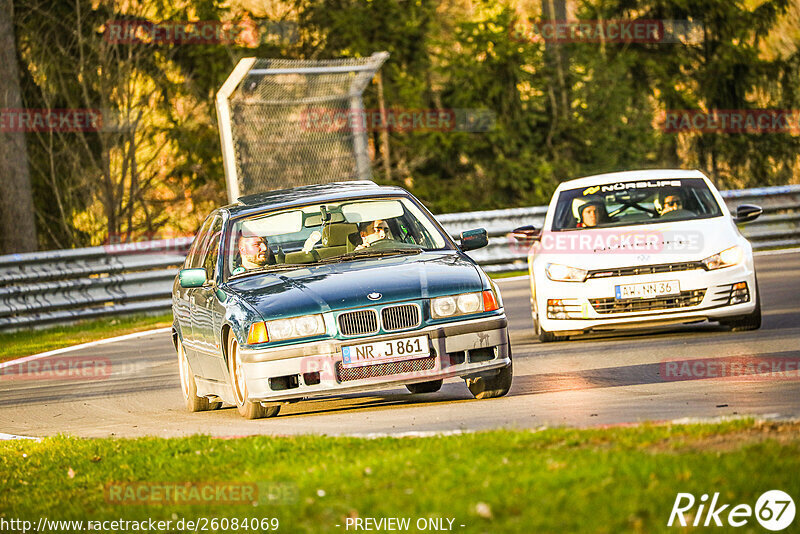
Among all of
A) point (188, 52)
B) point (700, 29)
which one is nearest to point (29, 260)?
point (188, 52)

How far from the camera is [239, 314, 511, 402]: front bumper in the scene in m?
9.11

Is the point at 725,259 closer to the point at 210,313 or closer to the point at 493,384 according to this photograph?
the point at 493,384

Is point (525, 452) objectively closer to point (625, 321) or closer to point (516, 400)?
point (516, 400)

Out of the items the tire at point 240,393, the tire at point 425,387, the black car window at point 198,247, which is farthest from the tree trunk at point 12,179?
the tire at point 240,393

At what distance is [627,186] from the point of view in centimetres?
1373

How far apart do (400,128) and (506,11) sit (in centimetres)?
370

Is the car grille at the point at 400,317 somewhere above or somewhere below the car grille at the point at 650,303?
above

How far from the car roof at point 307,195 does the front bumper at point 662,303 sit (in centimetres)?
241

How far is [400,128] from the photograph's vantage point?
34031 mm

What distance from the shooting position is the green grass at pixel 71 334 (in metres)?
17.6

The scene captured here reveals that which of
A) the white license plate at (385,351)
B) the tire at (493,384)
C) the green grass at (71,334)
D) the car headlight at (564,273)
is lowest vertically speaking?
the green grass at (71,334)

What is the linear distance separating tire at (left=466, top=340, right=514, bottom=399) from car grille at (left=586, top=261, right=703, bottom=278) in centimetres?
285

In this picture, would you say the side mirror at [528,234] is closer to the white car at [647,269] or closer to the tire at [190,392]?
the white car at [647,269]

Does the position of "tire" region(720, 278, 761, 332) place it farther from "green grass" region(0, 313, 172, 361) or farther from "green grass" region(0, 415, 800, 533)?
"green grass" region(0, 313, 172, 361)
